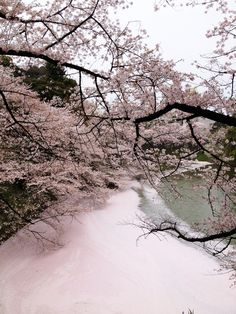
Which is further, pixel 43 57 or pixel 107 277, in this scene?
pixel 107 277

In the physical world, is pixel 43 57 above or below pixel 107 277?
below

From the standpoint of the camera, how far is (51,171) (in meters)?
8.77

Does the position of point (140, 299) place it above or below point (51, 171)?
below

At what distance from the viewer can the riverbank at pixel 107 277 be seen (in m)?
6.50

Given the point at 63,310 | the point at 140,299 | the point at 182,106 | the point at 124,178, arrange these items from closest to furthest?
the point at 182,106
the point at 63,310
the point at 140,299
the point at 124,178

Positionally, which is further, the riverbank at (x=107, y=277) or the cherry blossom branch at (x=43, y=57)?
the riverbank at (x=107, y=277)

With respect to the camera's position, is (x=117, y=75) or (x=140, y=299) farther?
(x=140, y=299)

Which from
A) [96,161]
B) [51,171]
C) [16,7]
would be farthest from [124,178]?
[16,7]

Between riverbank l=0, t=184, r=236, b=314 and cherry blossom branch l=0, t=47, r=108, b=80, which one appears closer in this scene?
cherry blossom branch l=0, t=47, r=108, b=80

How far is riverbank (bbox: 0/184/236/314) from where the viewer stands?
650cm

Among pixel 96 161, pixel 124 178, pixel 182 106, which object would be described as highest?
pixel 124 178

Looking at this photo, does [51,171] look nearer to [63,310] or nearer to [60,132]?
[60,132]

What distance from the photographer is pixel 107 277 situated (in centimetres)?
743

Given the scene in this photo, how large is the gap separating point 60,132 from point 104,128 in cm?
239
